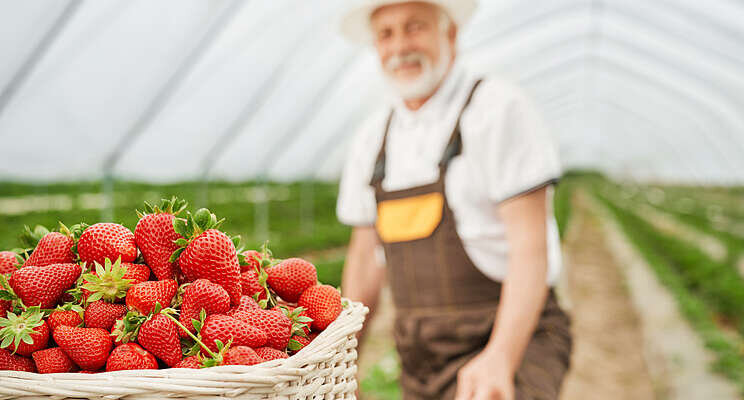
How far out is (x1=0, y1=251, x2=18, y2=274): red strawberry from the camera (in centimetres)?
108

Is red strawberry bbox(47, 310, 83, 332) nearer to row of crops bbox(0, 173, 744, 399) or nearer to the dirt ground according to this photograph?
row of crops bbox(0, 173, 744, 399)

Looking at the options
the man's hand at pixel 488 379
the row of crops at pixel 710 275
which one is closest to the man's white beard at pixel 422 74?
the man's hand at pixel 488 379

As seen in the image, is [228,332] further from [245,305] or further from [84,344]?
[84,344]

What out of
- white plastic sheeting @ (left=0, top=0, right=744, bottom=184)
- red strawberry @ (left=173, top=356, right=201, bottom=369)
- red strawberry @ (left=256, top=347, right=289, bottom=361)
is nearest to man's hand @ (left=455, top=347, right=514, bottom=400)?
red strawberry @ (left=256, top=347, right=289, bottom=361)

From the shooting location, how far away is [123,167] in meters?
4.81

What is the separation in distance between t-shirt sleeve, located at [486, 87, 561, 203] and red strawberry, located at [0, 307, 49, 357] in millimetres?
1265

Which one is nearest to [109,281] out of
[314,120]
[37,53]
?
[37,53]

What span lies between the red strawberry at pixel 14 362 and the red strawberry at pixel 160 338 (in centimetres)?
17

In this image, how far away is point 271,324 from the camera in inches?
40.1

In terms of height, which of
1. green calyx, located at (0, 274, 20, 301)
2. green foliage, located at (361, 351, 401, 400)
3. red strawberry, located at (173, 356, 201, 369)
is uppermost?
green calyx, located at (0, 274, 20, 301)

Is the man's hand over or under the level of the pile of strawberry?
under

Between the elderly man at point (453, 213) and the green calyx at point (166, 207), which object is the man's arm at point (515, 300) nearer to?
the elderly man at point (453, 213)

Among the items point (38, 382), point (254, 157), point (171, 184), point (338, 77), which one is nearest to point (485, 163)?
point (38, 382)

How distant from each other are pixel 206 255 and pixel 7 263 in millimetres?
358
